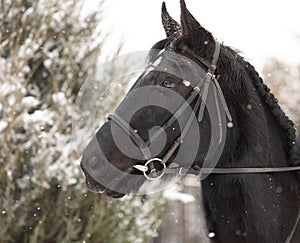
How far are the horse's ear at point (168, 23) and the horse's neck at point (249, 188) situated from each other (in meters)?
0.48

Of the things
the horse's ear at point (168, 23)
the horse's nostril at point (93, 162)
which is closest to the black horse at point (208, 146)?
the horse's nostril at point (93, 162)

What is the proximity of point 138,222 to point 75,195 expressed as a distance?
0.76m

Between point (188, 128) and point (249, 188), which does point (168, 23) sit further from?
point (249, 188)

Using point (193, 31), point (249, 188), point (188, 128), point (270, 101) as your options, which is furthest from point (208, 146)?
point (193, 31)

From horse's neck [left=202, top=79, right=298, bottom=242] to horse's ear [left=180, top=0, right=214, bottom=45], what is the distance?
304mm

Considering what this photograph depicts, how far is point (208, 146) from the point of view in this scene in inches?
90.9

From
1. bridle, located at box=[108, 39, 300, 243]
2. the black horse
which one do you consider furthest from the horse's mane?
bridle, located at box=[108, 39, 300, 243]

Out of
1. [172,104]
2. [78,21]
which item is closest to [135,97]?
[172,104]

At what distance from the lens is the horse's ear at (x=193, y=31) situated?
2252 millimetres

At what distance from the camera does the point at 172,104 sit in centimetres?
226

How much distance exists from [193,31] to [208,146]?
446 mm

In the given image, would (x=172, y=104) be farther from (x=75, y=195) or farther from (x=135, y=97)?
(x=75, y=195)

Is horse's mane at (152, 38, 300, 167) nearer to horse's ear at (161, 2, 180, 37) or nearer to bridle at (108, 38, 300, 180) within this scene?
bridle at (108, 38, 300, 180)

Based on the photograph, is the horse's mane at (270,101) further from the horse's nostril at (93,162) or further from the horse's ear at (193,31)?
the horse's nostril at (93,162)
